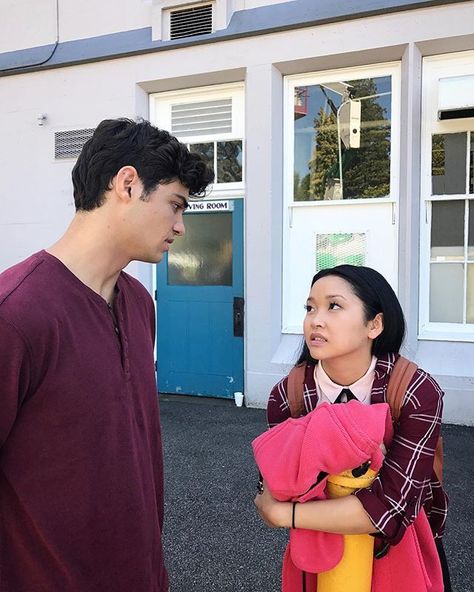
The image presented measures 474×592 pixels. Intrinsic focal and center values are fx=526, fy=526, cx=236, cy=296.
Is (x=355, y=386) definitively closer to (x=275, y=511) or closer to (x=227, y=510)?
(x=275, y=511)

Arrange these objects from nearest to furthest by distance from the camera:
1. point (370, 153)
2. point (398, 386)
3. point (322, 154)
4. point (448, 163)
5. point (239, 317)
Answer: point (398, 386) → point (448, 163) → point (370, 153) → point (322, 154) → point (239, 317)

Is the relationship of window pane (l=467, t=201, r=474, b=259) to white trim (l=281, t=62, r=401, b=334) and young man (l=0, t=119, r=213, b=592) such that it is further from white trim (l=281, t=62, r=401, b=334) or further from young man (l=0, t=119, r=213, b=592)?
young man (l=0, t=119, r=213, b=592)

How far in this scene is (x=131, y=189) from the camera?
135cm

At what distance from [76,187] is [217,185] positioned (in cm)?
472

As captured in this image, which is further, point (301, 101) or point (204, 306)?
point (204, 306)

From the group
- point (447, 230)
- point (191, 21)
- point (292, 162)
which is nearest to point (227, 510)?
point (447, 230)

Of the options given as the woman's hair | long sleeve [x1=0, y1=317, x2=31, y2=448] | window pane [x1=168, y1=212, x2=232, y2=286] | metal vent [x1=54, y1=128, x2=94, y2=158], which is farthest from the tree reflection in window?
long sleeve [x1=0, y1=317, x2=31, y2=448]

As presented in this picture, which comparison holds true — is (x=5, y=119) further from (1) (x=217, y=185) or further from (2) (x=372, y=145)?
(2) (x=372, y=145)

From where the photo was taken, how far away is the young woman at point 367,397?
1.35 metres

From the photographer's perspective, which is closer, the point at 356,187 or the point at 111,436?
the point at 111,436

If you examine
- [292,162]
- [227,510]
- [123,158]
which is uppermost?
[292,162]

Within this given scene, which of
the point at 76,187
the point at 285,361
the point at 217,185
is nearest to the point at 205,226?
the point at 217,185

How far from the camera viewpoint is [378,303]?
1.56 m

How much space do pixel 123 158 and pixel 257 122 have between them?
443 centimetres
